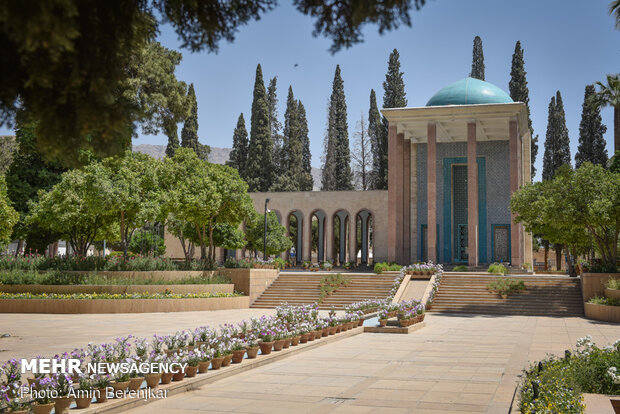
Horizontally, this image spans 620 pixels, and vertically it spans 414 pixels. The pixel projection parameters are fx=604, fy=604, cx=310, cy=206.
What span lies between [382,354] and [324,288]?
48.6 feet

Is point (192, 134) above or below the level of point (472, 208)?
above

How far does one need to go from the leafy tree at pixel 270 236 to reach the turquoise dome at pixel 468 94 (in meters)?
14.4

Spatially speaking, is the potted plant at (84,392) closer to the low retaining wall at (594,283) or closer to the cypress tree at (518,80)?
the low retaining wall at (594,283)

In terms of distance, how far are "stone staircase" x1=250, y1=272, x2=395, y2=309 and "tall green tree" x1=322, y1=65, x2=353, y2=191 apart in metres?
31.0

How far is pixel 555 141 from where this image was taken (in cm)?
5456

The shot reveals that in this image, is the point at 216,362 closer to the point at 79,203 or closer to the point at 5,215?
the point at 5,215

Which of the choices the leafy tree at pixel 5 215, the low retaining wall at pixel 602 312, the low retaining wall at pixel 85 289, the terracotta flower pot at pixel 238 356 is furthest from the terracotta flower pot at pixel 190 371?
the leafy tree at pixel 5 215

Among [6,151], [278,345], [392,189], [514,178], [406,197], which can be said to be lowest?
[278,345]

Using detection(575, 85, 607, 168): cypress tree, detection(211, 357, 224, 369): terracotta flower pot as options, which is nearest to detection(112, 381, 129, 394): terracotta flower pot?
detection(211, 357, 224, 369): terracotta flower pot

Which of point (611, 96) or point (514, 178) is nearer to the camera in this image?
point (514, 178)

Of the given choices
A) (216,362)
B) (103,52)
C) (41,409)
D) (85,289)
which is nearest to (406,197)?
(85,289)

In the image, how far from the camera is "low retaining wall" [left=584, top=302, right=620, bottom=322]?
20.1 m

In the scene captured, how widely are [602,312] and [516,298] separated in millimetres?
4307

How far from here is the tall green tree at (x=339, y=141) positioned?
2349 inches
